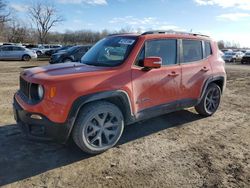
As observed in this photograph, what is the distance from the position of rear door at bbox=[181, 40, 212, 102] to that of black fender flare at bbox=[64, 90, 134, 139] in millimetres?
1471

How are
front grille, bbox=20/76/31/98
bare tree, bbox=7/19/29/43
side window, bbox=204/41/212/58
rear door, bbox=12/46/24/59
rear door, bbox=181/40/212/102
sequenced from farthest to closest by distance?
bare tree, bbox=7/19/29/43 → rear door, bbox=12/46/24/59 → side window, bbox=204/41/212/58 → rear door, bbox=181/40/212/102 → front grille, bbox=20/76/31/98

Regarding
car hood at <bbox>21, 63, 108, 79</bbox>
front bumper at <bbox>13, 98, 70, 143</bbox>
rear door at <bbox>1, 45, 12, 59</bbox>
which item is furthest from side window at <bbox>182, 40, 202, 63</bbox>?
rear door at <bbox>1, 45, 12, 59</bbox>

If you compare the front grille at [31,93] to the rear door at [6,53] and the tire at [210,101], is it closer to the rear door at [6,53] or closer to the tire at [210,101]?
the tire at [210,101]

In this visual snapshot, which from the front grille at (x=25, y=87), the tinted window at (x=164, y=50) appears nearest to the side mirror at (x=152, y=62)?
the tinted window at (x=164, y=50)

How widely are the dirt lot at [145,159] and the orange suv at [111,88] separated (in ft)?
1.30

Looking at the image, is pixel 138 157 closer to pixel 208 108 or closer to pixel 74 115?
pixel 74 115

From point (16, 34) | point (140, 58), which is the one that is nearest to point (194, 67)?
point (140, 58)

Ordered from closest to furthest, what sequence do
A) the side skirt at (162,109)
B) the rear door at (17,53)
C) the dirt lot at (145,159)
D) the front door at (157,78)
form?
the dirt lot at (145,159)
the front door at (157,78)
the side skirt at (162,109)
the rear door at (17,53)

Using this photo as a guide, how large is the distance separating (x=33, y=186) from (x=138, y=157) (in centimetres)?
160

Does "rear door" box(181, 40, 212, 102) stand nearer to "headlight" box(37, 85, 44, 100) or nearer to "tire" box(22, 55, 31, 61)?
"headlight" box(37, 85, 44, 100)

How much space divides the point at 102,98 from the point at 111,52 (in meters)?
1.13

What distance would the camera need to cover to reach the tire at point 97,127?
Answer: 4.19 metres

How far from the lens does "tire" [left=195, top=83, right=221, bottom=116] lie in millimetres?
6363

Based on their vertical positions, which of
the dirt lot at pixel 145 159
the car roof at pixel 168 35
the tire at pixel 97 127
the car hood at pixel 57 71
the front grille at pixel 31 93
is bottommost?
the dirt lot at pixel 145 159
